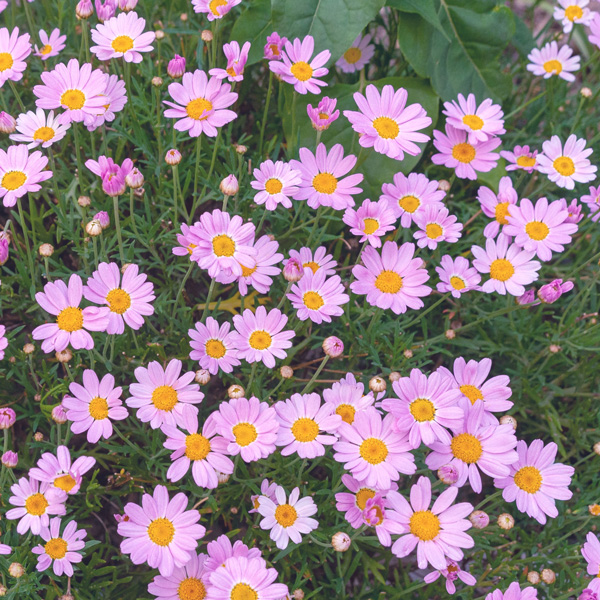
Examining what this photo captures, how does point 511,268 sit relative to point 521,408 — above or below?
above

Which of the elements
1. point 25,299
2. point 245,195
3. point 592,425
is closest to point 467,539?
point 592,425

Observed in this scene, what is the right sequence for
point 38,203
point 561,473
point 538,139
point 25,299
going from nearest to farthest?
point 561,473 → point 25,299 → point 38,203 → point 538,139

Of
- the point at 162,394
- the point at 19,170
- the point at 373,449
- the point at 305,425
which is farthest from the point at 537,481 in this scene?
the point at 19,170

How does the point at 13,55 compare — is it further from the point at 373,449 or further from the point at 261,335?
the point at 373,449

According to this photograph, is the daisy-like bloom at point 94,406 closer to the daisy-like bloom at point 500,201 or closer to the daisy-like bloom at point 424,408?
the daisy-like bloom at point 424,408

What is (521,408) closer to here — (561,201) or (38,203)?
(561,201)

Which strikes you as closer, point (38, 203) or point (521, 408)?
point (521, 408)
